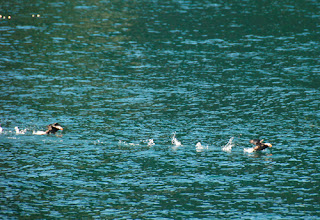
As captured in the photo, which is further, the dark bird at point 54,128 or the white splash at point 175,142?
the dark bird at point 54,128

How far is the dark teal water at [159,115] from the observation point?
1455 inches

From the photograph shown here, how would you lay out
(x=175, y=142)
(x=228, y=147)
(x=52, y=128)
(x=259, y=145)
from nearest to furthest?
(x=259, y=145) < (x=228, y=147) < (x=175, y=142) < (x=52, y=128)

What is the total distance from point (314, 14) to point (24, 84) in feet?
218

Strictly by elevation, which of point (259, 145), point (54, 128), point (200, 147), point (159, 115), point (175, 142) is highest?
point (54, 128)

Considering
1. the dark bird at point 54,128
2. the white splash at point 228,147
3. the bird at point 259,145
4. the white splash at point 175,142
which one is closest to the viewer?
the bird at point 259,145

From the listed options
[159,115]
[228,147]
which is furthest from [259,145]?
[159,115]

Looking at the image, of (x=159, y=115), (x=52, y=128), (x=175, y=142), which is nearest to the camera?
(x=175, y=142)

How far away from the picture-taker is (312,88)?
6438 centimetres

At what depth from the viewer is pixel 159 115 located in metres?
55.6

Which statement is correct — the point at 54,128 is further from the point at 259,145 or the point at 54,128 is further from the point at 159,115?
the point at 259,145

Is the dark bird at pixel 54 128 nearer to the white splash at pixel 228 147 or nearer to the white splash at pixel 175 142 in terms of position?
the white splash at pixel 175 142

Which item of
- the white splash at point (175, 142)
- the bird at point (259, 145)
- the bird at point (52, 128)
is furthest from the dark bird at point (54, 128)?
the bird at point (259, 145)

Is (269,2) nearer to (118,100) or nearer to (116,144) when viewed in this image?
(118,100)

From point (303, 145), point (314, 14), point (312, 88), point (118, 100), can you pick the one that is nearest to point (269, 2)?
point (314, 14)
